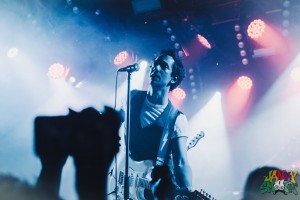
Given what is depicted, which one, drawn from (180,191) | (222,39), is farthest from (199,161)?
(222,39)

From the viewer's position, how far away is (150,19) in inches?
177

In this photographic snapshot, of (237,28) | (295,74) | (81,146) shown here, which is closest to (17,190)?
(81,146)

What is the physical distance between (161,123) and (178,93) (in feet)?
2.14

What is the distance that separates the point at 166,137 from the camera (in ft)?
13.7

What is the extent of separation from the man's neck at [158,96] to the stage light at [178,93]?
227 millimetres

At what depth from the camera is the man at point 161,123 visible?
411cm

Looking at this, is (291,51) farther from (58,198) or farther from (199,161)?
(58,198)

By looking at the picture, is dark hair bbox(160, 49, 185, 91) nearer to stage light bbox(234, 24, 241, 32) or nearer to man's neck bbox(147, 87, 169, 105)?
man's neck bbox(147, 87, 169, 105)

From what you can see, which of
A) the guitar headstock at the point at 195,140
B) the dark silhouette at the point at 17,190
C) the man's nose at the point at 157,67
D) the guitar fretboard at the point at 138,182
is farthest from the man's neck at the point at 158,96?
the dark silhouette at the point at 17,190

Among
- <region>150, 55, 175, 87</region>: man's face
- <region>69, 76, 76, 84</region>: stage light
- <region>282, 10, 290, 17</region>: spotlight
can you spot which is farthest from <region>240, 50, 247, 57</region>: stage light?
<region>69, 76, 76, 84</region>: stage light

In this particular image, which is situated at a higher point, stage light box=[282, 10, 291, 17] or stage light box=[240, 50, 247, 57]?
stage light box=[282, 10, 291, 17]

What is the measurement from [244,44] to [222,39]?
11.8 inches

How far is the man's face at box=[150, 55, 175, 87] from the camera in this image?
4445mm

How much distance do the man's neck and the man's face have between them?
85mm
